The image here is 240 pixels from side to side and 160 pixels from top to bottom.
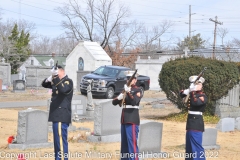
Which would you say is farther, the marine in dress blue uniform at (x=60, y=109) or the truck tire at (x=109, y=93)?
the truck tire at (x=109, y=93)

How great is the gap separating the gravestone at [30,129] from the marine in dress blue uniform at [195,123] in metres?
3.47

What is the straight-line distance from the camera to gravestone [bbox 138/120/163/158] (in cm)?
953

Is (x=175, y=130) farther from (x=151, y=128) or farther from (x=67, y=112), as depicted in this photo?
(x=67, y=112)

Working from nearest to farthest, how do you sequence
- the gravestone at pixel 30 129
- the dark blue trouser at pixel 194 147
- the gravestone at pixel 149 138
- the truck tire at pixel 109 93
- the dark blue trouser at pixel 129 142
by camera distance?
1. the dark blue trouser at pixel 129 142
2. the dark blue trouser at pixel 194 147
3. the gravestone at pixel 149 138
4. the gravestone at pixel 30 129
5. the truck tire at pixel 109 93

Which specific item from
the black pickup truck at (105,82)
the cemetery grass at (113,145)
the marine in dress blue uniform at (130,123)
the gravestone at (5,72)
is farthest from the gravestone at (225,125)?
the gravestone at (5,72)

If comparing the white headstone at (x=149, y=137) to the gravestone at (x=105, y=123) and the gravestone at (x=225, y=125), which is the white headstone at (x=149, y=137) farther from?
the gravestone at (x=225, y=125)

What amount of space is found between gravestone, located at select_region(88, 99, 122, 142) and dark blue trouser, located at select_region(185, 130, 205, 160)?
3.35 m

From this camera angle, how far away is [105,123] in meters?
11.6

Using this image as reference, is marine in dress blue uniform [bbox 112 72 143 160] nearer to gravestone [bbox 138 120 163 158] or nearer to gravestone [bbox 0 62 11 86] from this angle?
gravestone [bbox 138 120 163 158]

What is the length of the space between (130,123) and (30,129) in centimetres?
292

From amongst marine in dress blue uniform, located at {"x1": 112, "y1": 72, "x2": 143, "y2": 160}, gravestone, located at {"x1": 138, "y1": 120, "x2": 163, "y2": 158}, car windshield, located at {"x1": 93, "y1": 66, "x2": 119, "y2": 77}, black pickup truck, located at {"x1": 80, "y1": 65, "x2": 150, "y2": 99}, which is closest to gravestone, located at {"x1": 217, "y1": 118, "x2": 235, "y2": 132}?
gravestone, located at {"x1": 138, "y1": 120, "x2": 163, "y2": 158}

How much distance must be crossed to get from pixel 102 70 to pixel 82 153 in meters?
18.4

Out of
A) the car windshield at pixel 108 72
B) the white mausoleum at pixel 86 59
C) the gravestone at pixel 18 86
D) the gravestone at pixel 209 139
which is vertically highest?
the white mausoleum at pixel 86 59

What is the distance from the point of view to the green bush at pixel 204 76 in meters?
16.4
